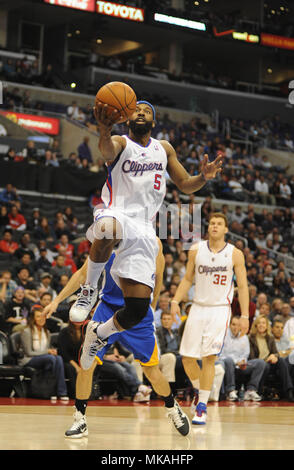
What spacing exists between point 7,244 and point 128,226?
9.88 m

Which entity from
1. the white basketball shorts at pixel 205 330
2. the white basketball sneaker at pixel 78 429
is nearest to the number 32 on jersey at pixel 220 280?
the white basketball shorts at pixel 205 330

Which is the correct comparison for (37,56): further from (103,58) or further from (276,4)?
(276,4)

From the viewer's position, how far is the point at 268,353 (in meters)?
12.0

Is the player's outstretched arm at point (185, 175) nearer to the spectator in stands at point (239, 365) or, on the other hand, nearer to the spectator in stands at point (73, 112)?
the spectator in stands at point (239, 365)

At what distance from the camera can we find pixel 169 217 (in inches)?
680

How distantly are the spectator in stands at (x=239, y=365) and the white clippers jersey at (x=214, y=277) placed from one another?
3.59 m

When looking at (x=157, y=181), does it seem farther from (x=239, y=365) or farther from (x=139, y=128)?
(x=239, y=365)

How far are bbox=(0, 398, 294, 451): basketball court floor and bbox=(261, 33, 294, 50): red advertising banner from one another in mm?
23495

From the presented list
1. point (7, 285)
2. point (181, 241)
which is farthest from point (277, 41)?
point (7, 285)

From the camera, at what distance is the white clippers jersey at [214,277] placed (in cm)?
769

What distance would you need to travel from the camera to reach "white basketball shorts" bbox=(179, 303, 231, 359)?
7.46 metres

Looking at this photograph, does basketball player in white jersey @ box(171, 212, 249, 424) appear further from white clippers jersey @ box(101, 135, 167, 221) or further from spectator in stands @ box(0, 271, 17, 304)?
spectator in stands @ box(0, 271, 17, 304)

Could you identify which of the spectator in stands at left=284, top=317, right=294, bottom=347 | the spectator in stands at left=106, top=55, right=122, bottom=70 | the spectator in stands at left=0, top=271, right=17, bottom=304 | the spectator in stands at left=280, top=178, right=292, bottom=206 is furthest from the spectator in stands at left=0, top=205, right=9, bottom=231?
the spectator in stands at left=106, top=55, right=122, bottom=70

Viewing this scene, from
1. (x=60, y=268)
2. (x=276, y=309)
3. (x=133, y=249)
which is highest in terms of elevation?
(x=133, y=249)
